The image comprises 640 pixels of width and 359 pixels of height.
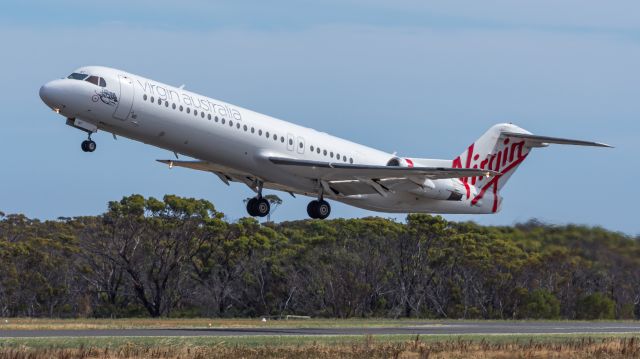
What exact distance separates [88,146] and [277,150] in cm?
746

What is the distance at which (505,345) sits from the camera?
118 ft

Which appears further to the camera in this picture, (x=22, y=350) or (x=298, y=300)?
(x=298, y=300)

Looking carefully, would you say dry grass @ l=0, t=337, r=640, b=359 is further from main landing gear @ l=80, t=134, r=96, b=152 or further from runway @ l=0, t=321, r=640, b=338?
main landing gear @ l=80, t=134, r=96, b=152

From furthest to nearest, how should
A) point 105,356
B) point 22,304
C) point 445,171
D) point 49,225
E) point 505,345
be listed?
point 49,225 → point 22,304 → point 445,171 → point 505,345 → point 105,356

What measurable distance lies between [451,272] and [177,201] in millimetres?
17224

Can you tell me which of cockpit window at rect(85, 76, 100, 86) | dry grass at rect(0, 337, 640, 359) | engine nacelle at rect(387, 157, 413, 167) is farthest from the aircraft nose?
engine nacelle at rect(387, 157, 413, 167)

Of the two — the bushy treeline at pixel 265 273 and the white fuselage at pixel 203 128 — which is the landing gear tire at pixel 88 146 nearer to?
the white fuselage at pixel 203 128

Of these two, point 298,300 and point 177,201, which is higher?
point 177,201

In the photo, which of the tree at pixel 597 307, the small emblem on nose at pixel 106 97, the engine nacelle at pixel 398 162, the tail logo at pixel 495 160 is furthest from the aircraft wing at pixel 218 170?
the tree at pixel 597 307

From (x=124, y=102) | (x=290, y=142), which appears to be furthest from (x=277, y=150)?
(x=124, y=102)

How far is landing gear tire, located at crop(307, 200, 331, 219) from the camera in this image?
4619 centimetres

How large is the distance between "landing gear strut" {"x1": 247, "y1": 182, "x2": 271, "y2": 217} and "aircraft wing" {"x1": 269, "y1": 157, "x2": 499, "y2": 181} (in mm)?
2384

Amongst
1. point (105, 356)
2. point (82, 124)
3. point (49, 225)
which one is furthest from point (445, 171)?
point (49, 225)

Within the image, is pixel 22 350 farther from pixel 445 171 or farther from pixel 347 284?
pixel 347 284
